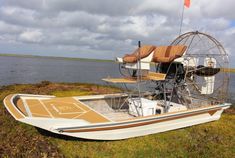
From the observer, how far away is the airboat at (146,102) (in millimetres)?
7266

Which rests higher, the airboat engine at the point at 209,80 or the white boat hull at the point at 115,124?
the airboat engine at the point at 209,80

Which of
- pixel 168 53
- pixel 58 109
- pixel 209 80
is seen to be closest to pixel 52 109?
pixel 58 109

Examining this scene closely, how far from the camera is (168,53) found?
10203 millimetres

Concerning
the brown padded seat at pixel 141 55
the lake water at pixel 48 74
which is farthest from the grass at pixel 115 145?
the lake water at pixel 48 74

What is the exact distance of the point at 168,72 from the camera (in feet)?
34.3

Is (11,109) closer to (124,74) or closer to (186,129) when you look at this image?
(124,74)

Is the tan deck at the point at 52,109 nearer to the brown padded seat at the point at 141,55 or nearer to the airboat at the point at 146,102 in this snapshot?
the airboat at the point at 146,102

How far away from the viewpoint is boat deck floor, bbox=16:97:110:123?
7.53 m

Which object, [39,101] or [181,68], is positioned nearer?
[39,101]

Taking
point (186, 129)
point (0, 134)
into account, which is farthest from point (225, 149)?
point (0, 134)

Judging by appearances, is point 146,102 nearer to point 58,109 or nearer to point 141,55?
point 141,55

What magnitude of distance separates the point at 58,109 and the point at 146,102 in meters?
3.25

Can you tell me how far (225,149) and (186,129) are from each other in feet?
5.44

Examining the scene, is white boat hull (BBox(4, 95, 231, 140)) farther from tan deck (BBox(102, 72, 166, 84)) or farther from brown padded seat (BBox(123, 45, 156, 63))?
brown padded seat (BBox(123, 45, 156, 63))
